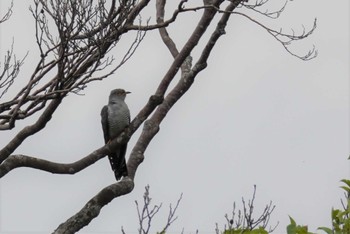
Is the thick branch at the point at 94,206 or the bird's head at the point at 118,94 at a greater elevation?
the bird's head at the point at 118,94

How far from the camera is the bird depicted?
340 inches

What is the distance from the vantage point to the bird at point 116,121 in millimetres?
8641

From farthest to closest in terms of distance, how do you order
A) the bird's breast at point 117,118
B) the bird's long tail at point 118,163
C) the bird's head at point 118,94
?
1. the bird's head at point 118,94
2. the bird's breast at point 117,118
3. the bird's long tail at point 118,163

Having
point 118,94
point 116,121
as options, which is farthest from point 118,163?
point 118,94

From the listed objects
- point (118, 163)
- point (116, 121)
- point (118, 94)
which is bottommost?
point (118, 163)

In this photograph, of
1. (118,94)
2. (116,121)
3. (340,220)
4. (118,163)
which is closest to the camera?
(340,220)

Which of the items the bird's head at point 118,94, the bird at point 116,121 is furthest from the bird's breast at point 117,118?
the bird's head at point 118,94

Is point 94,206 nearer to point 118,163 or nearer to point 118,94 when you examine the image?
point 118,163

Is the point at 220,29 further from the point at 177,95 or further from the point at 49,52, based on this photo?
the point at 49,52

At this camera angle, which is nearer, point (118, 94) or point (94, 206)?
point (94, 206)

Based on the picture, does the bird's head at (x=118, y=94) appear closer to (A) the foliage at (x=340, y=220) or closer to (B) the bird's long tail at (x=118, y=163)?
(B) the bird's long tail at (x=118, y=163)

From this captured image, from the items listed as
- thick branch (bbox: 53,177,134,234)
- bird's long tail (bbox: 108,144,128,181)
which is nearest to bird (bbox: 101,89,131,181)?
bird's long tail (bbox: 108,144,128,181)

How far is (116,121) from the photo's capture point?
927 centimetres

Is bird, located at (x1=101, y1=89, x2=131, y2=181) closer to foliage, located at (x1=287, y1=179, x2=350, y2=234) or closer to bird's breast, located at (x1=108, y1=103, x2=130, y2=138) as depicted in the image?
bird's breast, located at (x1=108, y1=103, x2=130, y2=138)
